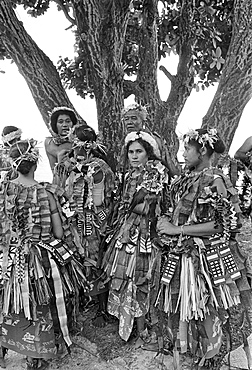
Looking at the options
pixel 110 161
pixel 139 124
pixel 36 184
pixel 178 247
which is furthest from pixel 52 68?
pixel 178 247

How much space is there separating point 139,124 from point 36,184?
1171mm

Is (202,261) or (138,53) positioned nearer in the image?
(202,261)

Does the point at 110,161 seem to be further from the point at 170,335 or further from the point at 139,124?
the point at 170,335

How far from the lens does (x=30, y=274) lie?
2.90m

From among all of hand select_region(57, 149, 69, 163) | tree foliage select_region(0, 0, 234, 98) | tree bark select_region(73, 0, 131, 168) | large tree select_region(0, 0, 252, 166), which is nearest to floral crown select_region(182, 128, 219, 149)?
hand select_region(57, 149, 69, 163)

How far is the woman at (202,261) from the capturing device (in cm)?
271

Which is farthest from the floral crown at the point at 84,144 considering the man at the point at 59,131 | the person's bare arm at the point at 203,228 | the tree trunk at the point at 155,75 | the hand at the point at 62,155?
the tree trunk at the point at 155,75

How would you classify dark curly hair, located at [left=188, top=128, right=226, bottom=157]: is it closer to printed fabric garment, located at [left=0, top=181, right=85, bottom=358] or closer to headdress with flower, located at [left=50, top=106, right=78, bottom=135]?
printed fabric garment, located at [left=0, top=181, right=85, bottom=358]

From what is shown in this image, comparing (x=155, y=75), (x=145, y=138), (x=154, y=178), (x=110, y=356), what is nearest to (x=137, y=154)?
(x=145, y=138)

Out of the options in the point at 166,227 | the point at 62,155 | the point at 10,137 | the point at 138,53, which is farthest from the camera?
the point at 138,53

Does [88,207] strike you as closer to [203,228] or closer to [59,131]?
[59,131]

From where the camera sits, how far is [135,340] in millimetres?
3242

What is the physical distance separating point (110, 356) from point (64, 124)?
6.30ft

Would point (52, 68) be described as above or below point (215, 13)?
below
